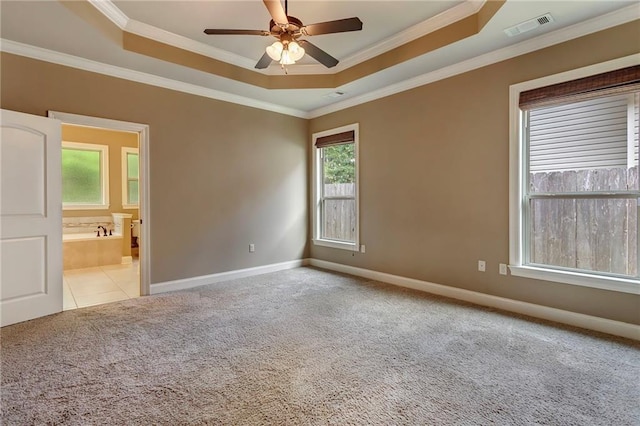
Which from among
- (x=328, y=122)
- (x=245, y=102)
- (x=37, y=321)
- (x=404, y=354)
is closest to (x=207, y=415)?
(x=404, y=354)

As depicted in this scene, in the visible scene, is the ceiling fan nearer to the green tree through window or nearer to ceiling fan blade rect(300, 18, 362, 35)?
ceiling fan blade rect(300, 18, 362, 35)

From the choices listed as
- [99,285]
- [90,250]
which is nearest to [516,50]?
[99,285]

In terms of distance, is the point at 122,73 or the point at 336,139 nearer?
the point at 122,73

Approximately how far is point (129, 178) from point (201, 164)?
3.79m

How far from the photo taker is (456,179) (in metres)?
3.80

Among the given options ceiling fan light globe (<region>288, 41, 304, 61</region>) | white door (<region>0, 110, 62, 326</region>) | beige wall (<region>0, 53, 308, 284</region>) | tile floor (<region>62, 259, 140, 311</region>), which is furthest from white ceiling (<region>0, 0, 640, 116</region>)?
tile floor (<region>62, 259, 140, 311</region>)

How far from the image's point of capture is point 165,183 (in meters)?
4.15

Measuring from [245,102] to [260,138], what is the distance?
0.59 meters

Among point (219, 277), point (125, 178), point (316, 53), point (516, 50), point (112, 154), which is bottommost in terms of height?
point (219, 277)

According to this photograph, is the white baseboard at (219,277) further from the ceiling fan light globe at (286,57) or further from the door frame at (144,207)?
the ceiling fan light globe at (286,57)

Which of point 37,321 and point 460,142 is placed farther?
point 460,142

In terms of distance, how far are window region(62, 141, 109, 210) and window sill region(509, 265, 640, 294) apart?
7.69 metres

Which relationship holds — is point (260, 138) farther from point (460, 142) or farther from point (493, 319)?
point (493, 319)

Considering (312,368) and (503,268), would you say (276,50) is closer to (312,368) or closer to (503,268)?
(312,368)
